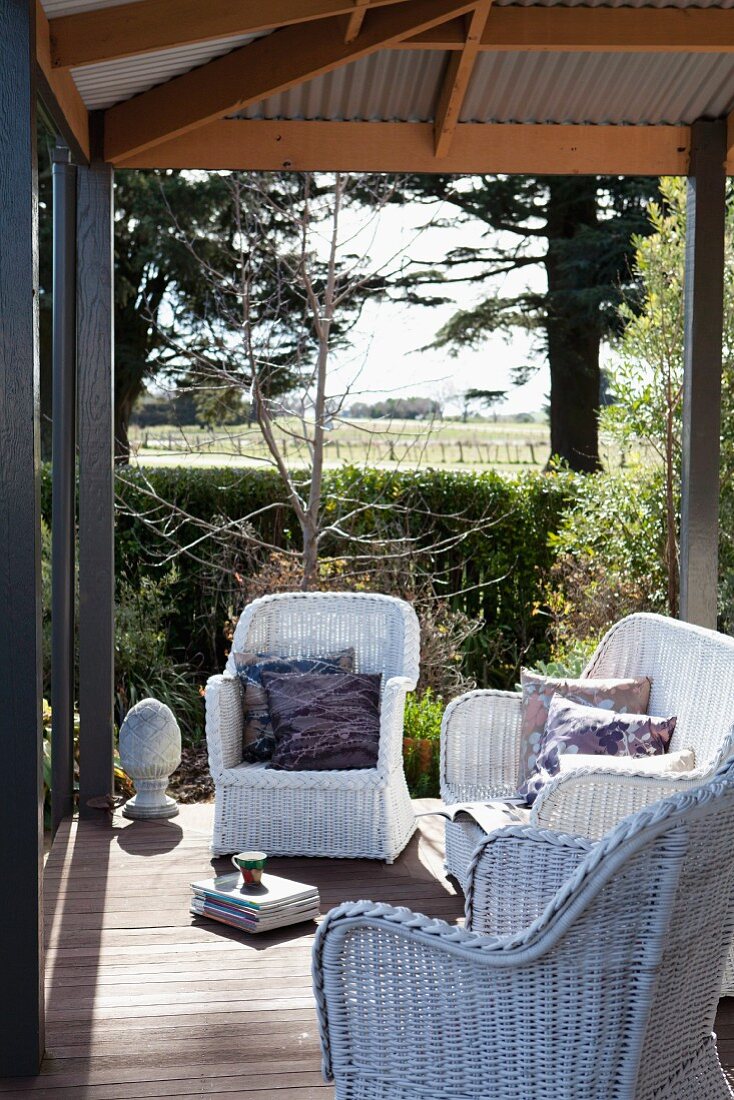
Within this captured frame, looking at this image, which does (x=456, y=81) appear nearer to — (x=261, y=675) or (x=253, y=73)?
(x=253, y=73)

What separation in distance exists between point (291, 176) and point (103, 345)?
4.99 m

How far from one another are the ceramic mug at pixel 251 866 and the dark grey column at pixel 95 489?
118 cm

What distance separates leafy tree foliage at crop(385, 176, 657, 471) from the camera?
32.9 feet

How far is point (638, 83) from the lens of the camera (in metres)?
4.49

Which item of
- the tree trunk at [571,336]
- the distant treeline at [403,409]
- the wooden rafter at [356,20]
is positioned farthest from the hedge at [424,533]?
the wooden rafter at [356,20]

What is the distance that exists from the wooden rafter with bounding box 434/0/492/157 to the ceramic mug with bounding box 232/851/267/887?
269 cm

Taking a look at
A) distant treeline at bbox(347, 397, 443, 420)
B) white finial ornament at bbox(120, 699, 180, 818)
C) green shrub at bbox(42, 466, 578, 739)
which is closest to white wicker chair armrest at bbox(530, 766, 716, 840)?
white finial ornament at bbox(120, 699, 180, 818)

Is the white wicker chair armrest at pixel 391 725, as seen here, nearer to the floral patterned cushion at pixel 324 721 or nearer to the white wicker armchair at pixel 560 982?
the floral patterned cushion at pixel 324 721

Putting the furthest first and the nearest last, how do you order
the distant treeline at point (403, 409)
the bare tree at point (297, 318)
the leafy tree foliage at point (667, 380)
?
1. the distant treeline at point (403, 409)
2. the leafy tree foliage at point (667, 380)
3. the bare tree at point (297, 318)

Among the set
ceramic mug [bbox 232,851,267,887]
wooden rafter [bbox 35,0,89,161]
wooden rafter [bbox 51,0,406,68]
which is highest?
wooden rafter [bbox 51,0,406,68]

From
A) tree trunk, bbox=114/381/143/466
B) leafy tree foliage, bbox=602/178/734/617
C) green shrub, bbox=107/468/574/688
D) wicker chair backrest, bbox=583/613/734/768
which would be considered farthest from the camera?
tree trunk, bbox=114/381/143/466

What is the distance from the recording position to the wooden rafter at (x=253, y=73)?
386 centimetres

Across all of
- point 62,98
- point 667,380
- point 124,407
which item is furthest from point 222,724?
point 124,407

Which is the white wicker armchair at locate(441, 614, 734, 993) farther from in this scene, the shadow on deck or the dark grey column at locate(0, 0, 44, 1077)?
the dark grey column at locate(0, 0, 44, 1077)
